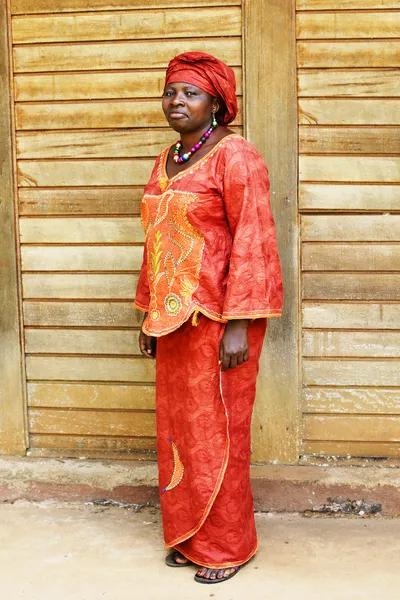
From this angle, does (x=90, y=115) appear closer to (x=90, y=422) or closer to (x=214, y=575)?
A: (x=90, y=422)

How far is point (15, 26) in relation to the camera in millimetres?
3758

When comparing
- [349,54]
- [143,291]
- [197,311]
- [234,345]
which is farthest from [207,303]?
[349,54]

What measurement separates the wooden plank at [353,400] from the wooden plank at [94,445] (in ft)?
2.74

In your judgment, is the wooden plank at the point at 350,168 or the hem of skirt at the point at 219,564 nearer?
the hem of skirt at the point at 219,564

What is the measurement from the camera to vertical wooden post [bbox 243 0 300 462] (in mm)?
3570

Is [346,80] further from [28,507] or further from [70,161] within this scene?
[28,507]

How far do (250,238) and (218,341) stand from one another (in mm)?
429

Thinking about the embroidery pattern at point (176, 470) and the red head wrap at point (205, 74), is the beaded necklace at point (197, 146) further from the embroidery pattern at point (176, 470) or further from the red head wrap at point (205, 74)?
the embroidery pattern at point (176, 470)

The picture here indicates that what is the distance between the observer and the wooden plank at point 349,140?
360 cm

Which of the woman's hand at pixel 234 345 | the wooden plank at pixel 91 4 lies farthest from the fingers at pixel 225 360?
the wooden plank at pixel 91 4

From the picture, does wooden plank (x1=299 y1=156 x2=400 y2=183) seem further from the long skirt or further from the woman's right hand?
the woman's right hand

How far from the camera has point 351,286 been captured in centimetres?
368

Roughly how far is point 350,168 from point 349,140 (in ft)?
0.43

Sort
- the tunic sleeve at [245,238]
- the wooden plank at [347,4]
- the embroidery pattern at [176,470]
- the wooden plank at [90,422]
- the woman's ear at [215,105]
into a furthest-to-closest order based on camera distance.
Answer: the wooden plank at [90,422]
the wooden plank at [347,4]
the embroidery pattern at [176,470]
the woman's ear at [215,105]
the tunic sleeve at [245,238]
